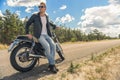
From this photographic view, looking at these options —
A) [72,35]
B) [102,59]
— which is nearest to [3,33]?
[72,35]

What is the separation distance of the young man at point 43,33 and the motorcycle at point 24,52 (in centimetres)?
16

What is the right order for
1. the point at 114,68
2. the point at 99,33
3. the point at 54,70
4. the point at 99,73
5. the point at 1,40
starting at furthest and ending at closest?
the point at 99,33, the point at 1,40, the point at 114,68, the point at 99,73, the point at 54,70

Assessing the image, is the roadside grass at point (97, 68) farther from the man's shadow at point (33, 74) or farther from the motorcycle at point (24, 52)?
the motorcycle at point (24, 52)

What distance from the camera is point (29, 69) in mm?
7660

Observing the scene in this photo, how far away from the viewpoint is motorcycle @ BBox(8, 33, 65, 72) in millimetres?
7168

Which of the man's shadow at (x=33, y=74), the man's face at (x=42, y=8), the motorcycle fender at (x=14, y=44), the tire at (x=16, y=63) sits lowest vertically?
the man's shadow at (x=33, y=74)

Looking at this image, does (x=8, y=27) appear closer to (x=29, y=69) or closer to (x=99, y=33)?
(x=29, y=69)

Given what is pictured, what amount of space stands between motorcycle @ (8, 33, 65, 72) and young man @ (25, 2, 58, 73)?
0.16m

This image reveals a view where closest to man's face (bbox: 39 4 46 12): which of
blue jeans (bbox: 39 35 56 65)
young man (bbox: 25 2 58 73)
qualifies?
young man (bbox: 25 2 58 73)

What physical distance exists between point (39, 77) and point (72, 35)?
110 meters

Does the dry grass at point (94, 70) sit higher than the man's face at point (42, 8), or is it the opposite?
the man's face at point (42, 8)

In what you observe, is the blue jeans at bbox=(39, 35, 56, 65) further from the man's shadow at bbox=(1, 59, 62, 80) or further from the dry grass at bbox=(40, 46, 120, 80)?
the dry grass at bbox=(40, 46, 120, 80)

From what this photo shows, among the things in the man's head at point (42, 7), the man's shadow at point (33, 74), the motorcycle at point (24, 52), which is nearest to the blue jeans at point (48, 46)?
the motorcycle at point (24, 52)

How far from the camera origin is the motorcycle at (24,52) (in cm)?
717
